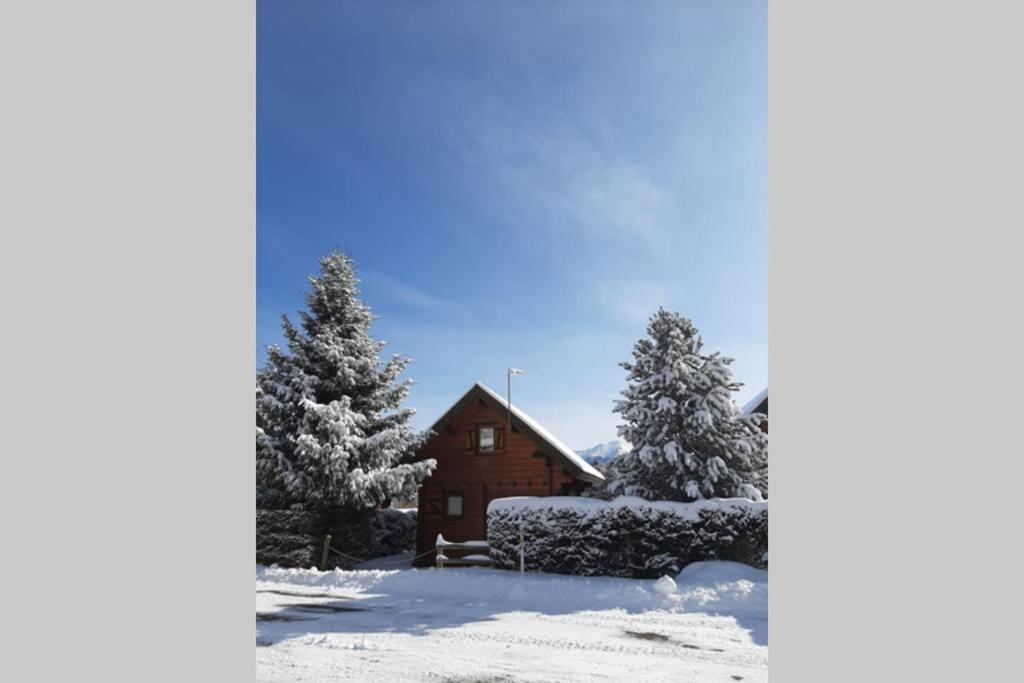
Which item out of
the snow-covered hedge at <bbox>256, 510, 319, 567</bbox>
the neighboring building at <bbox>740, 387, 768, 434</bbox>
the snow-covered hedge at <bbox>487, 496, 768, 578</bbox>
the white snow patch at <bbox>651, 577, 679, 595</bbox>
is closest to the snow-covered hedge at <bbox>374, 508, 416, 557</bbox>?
the snow-covered hedge at <bbox>256, 510, 319, 567</bbox>

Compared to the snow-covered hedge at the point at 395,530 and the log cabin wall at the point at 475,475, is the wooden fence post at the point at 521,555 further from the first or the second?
the snow-covered hedge at the point at 395,530

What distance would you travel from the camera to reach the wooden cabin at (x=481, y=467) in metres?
18.6

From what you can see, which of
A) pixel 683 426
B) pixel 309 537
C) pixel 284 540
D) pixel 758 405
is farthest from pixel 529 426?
pixel 758 405

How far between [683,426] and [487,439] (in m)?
6.08

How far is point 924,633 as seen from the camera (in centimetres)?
218

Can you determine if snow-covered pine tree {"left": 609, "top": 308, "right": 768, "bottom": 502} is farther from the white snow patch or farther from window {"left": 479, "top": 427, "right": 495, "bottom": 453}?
the white snow patch

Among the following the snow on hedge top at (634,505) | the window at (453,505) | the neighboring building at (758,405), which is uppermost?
the neighboring building at (758,405)

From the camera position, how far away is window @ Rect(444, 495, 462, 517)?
65.2 feet

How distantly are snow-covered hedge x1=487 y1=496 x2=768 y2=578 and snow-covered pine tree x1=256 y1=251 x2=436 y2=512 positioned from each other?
14.0ft

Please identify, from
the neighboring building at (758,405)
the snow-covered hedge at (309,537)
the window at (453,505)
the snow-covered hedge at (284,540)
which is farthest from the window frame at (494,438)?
the neighboring building at (758,405)

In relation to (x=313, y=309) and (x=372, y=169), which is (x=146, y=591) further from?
(x=313, y=309)

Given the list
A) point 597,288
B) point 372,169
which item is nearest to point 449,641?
point 597,288

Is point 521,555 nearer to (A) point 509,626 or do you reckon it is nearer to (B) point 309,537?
(B) point 309,537

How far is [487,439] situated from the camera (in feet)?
64.7
